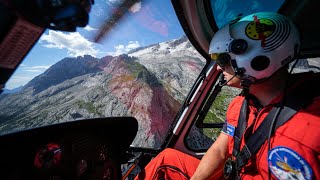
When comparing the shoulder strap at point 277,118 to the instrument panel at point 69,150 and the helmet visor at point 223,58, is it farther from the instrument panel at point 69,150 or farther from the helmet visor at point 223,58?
the instrument panel at point 69,150

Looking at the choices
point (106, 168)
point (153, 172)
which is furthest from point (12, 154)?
point (153, 172)

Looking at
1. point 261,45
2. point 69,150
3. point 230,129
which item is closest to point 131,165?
point 69,150

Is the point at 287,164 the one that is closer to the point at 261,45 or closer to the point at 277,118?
the point at 277,118

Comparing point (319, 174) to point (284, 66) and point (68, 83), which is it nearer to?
point (284, 66)

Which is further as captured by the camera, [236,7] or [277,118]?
[236,7]

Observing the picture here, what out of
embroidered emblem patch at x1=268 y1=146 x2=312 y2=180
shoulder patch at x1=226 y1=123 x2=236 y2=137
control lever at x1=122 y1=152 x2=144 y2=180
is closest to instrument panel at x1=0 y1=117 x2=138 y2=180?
control lever at x1=122 y1=152 x2=144 y2=180

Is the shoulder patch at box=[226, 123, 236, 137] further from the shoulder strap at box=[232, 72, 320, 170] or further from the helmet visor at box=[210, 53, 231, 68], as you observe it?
the helmet visor at box=[210, 53, 231, 68]
